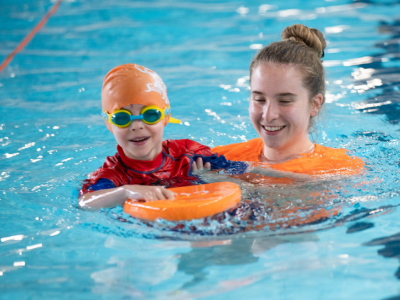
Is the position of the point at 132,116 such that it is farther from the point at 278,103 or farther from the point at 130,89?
the point at 278,103

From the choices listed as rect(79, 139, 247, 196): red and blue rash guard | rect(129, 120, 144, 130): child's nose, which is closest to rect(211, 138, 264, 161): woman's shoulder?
rect(79, 139, 247, 196): red and blue rash guard

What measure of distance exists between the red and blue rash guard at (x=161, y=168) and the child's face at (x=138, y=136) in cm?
10

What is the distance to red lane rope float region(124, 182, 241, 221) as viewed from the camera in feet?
8.33

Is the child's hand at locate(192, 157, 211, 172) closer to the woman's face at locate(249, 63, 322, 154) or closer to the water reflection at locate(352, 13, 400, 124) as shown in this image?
the woman's face at locate(249, 63, 322, 154)

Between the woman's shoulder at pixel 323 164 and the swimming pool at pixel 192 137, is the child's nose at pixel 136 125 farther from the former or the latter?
the woman's shoulder at pixel 323 164

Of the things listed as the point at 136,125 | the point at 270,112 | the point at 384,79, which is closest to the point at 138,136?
the point at 136,125

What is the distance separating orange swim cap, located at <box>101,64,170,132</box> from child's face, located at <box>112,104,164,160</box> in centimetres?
5

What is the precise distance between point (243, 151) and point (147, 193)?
4.03ft

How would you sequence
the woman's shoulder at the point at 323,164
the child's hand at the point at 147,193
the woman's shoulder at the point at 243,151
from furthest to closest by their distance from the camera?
the woman's shoulder at the point at 243,151 < the woman's shoulder at the point at 323,164 < the child's hand at the point at 147,193

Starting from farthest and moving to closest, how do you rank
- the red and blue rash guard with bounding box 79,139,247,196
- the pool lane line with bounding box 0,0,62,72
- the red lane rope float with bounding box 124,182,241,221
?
the pool lane line with bounding box 0,0,62,72
the red and blue rash guard with bounding box 79,139,247,196
the red lane rope float with bounding box 124,182,241,221

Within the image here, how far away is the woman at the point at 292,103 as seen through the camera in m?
3.11

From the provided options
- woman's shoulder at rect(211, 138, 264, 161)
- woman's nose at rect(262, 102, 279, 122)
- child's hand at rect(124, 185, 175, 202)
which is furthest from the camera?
woman's shoulder at rect(211, 138, 264, 161)

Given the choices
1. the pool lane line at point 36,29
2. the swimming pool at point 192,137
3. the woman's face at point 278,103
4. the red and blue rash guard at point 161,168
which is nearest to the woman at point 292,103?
the woman's face at point 278,103

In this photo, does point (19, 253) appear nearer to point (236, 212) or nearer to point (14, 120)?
point (236, 212)
